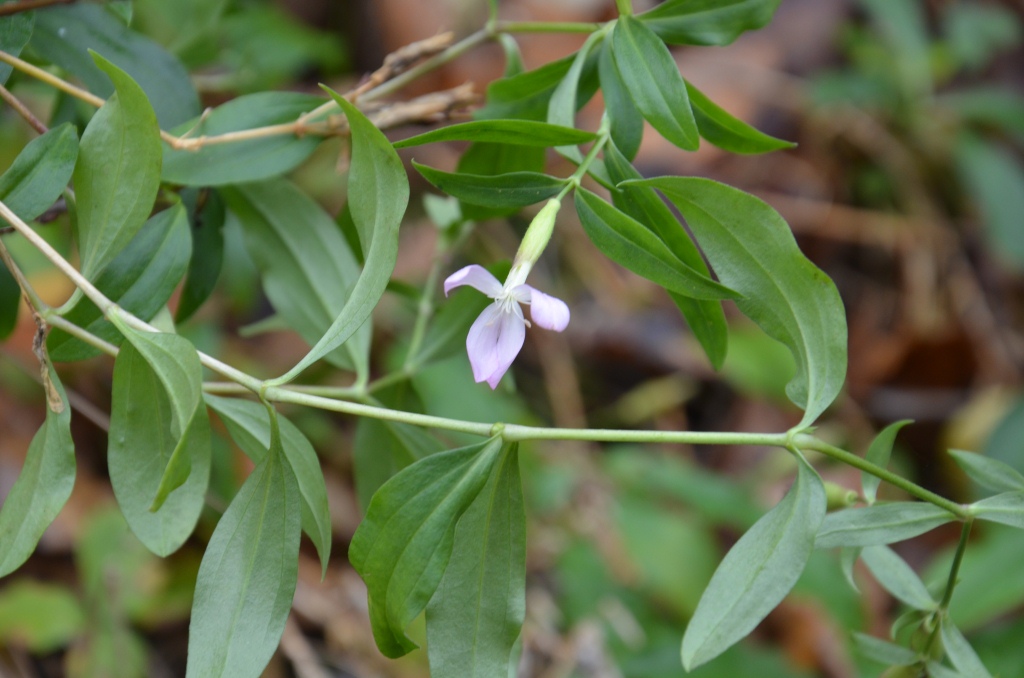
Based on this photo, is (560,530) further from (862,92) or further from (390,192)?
(862,92)

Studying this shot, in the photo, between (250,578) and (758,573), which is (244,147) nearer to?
(250,578)

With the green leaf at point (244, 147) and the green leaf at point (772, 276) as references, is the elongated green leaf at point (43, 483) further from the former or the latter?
the green leaf at point (772, 276)

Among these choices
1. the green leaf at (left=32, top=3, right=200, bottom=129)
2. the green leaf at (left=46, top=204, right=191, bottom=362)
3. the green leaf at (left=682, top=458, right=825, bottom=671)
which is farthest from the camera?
the green leaf at (left=32, top=3, right=200, bottom=129)

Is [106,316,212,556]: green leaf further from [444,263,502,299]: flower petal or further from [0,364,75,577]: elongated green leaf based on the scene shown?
[444,263,502,299]: flower petal

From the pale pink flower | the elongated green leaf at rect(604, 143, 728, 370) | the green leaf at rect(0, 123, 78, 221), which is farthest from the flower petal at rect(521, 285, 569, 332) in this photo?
the green leaf at rect(0, 123, 78, 221)

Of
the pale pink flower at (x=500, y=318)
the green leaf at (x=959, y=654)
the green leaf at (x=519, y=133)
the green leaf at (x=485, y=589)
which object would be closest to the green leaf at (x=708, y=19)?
the green leaf at (x=519, y=133)

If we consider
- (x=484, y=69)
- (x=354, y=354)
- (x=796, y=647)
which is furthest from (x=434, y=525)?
(x=484, y=69)
